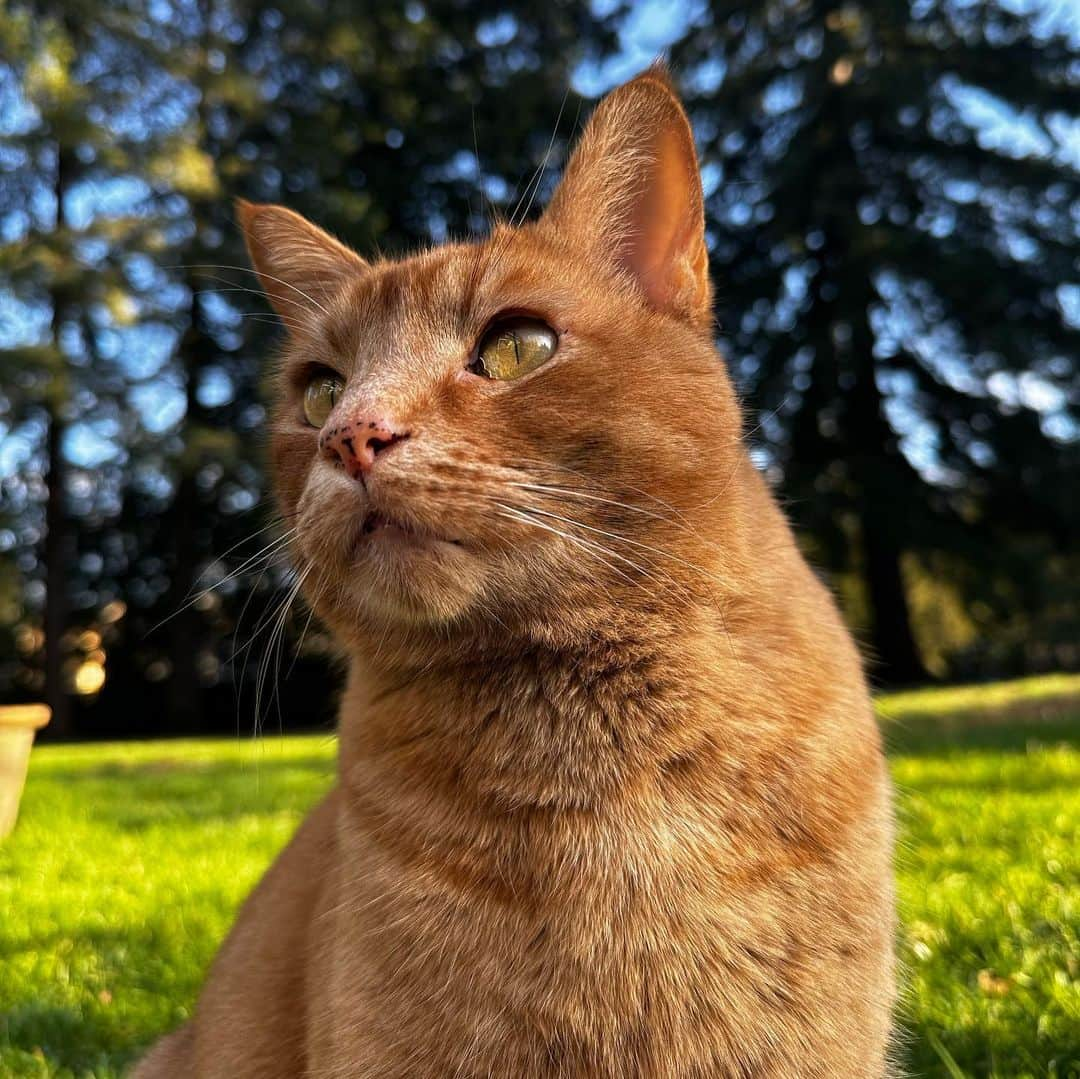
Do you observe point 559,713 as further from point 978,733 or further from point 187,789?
point 978,733

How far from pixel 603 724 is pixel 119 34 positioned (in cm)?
1470

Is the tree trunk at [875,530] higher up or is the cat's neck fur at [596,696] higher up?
the tree trunk at [875,530]

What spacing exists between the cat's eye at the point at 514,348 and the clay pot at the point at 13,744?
3493mm

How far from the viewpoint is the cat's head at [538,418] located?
54.9 inches

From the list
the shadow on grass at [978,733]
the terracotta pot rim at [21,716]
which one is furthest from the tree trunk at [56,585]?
the shadow on grass at [978,733]

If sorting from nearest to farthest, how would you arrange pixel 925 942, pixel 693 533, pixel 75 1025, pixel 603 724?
pixel 603 724
pixel 693 533
pixel 75 1025
pixel 925 942

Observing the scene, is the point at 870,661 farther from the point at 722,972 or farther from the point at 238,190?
the point at 238,190

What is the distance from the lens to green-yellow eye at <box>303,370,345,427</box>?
6.06 feet

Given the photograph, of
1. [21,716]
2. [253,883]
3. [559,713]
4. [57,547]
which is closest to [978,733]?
[253,883]

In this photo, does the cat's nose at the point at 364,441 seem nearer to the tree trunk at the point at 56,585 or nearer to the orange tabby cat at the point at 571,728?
the orange tabby cat at the point at 571,728

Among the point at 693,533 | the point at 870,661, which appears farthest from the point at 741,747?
the point at 870,661

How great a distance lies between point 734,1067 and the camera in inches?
49.8

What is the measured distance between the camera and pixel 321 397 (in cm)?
186

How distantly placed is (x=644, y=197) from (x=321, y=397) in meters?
0.70
